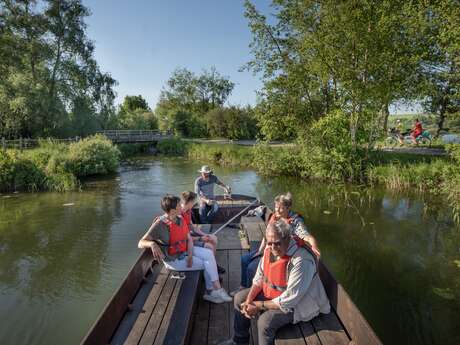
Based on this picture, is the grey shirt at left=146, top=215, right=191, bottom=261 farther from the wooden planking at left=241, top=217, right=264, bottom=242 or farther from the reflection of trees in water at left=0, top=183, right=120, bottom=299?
the reflection of trees in water at left=0, top=183, right=120, bottom=299

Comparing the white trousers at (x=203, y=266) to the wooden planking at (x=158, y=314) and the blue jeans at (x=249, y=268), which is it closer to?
the wooden planking at (x=158, y=314)

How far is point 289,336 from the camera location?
10.5ft

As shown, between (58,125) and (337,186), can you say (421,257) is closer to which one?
(337,186)

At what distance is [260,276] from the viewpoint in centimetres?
343

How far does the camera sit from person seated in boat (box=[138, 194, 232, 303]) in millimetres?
4324

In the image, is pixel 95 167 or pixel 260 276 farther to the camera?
pixel 95 167

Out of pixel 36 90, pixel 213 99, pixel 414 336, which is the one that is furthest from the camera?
pixel 213 99

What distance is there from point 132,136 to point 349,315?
34.3 metres

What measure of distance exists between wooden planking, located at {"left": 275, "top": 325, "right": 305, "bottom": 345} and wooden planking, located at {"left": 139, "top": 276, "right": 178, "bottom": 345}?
4.05ft

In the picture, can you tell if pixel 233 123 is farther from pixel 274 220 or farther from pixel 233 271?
pixel 274 220

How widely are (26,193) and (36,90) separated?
43.9ft

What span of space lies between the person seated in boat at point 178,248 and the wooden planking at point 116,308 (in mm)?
349

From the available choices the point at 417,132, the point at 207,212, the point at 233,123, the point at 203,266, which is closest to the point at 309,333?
the point at 203,266

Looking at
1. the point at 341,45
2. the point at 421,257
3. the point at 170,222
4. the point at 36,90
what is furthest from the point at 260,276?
the point at 36,90
